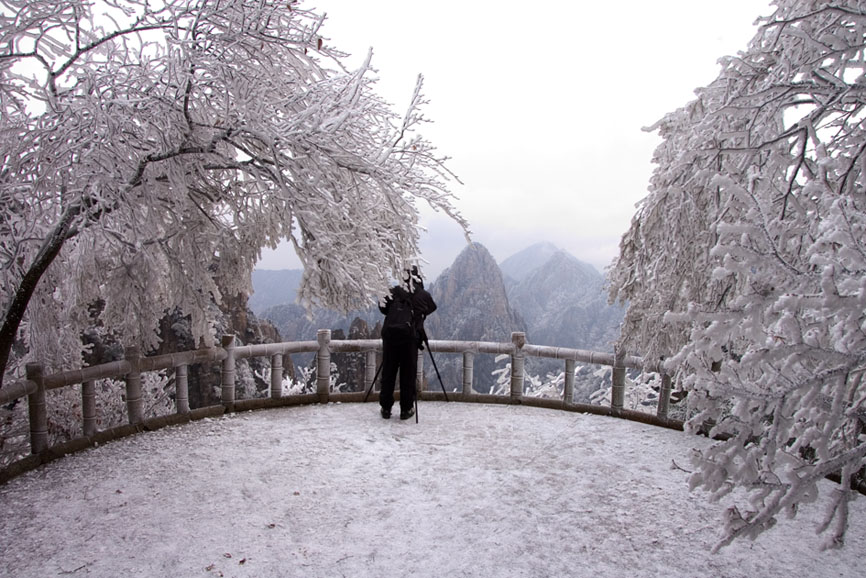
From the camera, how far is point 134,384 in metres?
6.18

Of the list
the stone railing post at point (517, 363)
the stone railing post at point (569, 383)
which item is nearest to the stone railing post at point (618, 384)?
the stone railing post at point (569, 383)

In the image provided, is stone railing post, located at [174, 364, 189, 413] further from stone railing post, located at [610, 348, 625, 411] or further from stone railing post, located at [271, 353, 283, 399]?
stone railing post, located at [610, 348, 625, 411]

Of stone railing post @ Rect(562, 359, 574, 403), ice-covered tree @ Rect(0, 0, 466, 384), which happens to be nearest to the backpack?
ice-covered tree @ Rect(0, 0, 466, 384)

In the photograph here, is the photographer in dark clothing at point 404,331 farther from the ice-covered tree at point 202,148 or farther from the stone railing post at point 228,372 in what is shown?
the stone railing post at point 228,372

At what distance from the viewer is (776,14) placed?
10.7 feet

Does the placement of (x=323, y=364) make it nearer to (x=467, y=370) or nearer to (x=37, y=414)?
(x=467, y=370)

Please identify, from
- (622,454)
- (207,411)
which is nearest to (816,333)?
(622,454)

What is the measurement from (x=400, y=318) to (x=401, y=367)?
0.74 metres

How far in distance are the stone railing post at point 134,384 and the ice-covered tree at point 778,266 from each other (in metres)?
6.04

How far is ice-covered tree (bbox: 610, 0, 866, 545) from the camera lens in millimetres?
1925

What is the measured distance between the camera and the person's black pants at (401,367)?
675 centimetres

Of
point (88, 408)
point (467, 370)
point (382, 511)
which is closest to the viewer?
point (382, 511)

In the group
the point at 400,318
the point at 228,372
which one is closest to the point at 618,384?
the point at 400,318

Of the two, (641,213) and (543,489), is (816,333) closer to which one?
(641,213)
